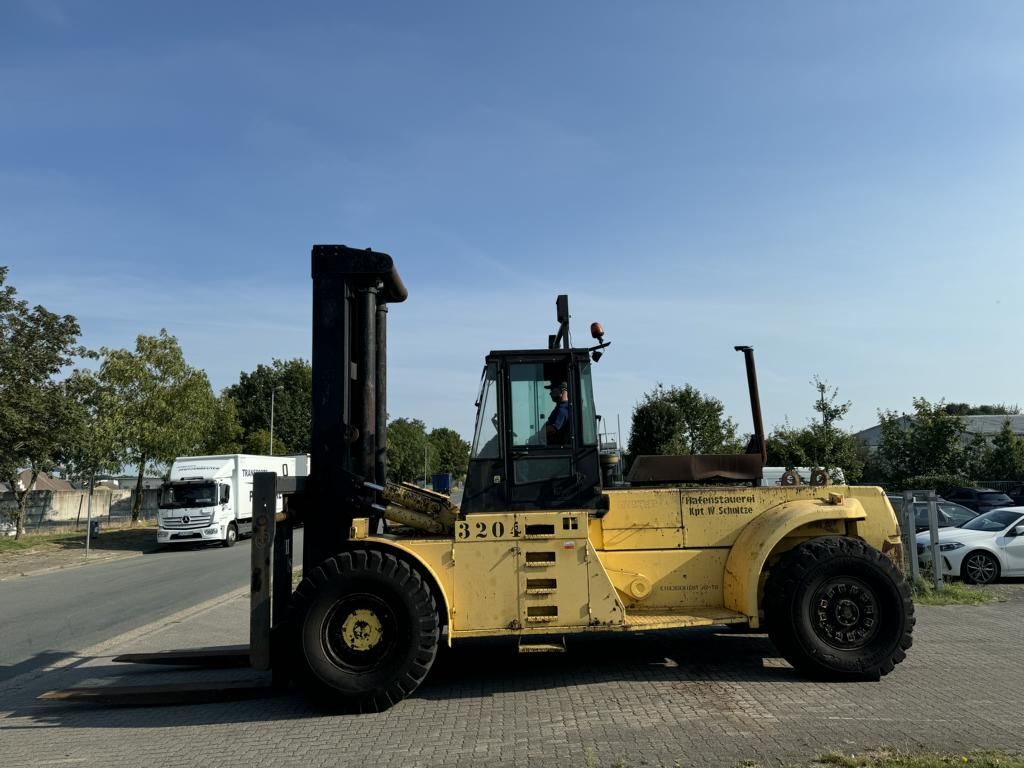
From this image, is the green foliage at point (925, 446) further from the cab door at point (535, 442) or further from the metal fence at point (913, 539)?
the cab door at point (535, 442)

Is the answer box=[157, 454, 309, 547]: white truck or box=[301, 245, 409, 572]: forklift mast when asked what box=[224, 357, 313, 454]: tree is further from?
box=[301, 245, 409, 572]: forklift mast

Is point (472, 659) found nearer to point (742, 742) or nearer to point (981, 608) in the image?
point (742, 742)

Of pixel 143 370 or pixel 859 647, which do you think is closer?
pixel 859 647

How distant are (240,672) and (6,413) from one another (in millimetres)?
24083

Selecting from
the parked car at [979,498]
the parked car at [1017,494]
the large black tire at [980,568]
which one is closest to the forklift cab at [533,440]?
the large black tire at [980,568]

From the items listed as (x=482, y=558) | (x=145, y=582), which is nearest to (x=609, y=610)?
(x=482, y=558)

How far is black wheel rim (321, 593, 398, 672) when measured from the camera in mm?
6469

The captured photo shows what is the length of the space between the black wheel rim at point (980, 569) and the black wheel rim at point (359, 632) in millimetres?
11880

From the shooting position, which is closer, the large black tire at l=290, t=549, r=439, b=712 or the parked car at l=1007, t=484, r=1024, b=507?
the large black tire at l=290, t=549, r=439, b=712

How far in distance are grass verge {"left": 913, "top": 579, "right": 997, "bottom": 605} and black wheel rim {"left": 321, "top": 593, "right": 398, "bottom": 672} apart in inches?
338

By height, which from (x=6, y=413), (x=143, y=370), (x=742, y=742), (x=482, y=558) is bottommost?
(x=742, y=742)

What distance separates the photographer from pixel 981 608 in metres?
11.0

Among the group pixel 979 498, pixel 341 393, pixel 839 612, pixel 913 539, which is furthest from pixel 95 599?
pixel 979 498

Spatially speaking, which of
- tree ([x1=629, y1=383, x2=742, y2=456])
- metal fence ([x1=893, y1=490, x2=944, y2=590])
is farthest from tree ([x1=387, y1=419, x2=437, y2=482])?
metal fence ([x1=893, y1=490, x2=944, y2=590])
